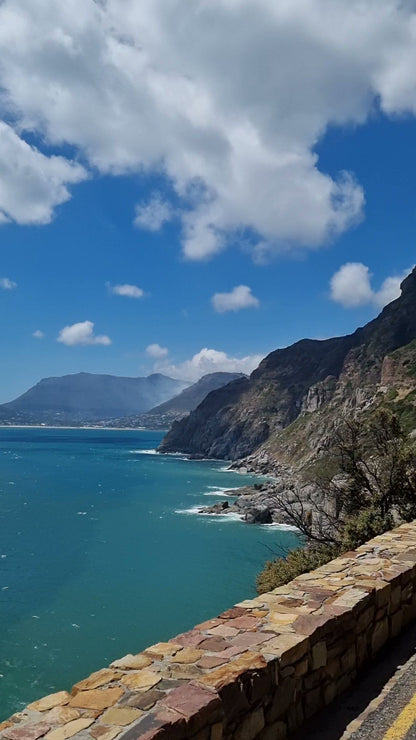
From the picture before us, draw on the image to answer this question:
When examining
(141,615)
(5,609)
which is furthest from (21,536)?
(141,615)

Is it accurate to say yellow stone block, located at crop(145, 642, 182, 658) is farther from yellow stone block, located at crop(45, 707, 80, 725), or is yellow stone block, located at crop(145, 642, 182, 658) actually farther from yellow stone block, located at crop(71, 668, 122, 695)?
yellow stone block, located at crop(45, 707, 80, 725)

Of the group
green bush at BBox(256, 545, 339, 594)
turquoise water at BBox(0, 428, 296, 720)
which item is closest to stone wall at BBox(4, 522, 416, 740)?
green bush at BBox(256, 545, 339, 594)

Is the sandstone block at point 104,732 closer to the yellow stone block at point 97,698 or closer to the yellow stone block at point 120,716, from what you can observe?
the yellow stone block at point 120,716

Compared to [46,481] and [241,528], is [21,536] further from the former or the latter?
[46,481]

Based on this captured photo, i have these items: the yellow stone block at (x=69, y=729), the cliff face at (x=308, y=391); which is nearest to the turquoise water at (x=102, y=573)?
the yellow stone block at (x=69, y=729)

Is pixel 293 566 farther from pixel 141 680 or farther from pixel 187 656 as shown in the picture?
pixel 141 680
